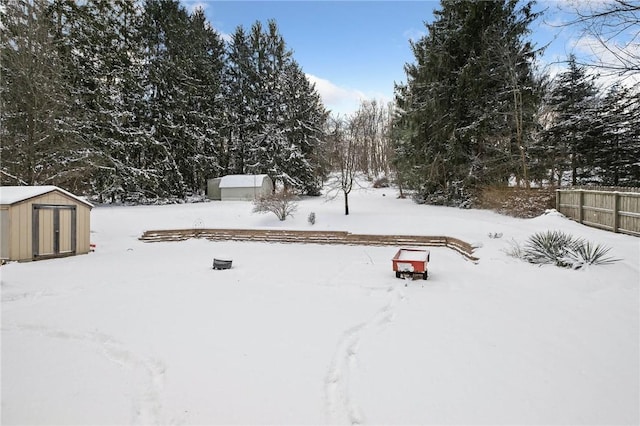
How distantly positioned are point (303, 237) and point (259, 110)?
20.4 meters

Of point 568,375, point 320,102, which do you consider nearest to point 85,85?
point 320,102

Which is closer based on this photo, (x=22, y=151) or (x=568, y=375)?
(x=568, y=375)

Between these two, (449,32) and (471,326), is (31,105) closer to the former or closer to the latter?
(471,326)

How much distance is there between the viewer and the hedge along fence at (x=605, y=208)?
25.6 feet

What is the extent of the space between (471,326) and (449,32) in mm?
17170

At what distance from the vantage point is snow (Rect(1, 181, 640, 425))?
276cm

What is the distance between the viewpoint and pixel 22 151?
1214 cm

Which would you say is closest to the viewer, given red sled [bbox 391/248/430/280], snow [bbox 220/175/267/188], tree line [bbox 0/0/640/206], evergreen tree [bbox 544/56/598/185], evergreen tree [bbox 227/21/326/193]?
red sled [bbox 391/248/430/280]

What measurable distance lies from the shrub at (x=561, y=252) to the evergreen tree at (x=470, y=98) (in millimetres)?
9102

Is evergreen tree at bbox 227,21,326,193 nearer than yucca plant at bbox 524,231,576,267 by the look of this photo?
No

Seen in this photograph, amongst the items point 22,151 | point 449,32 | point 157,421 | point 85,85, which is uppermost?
point 449,32

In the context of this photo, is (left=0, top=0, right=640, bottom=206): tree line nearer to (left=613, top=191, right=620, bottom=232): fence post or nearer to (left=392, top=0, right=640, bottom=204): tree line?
(left=392, top=0, right=640, bottom=204): tree line

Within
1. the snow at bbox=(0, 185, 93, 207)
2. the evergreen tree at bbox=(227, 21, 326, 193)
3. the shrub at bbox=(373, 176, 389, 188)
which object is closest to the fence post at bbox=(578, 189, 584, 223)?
the snow at bbox=(0, 185, 93, 207)

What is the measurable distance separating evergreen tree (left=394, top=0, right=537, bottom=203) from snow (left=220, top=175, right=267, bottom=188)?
35.2 feet
